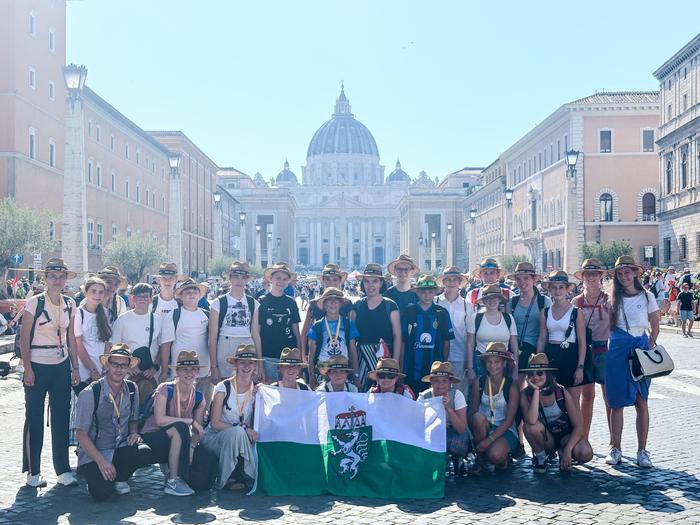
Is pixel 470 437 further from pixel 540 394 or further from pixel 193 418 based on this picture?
pixel 193 418

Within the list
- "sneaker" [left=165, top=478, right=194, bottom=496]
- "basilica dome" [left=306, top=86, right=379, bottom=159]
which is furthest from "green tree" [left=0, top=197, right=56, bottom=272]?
"basilica dome" [left=306, top=86, right=379, bottom=159]

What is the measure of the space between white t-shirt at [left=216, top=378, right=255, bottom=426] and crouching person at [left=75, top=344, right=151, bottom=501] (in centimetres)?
70

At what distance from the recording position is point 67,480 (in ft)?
23.1

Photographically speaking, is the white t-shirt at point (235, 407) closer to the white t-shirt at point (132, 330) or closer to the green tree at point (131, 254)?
the white t-shirt at point (132, 330)

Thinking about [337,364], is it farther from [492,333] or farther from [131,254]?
[131,254]

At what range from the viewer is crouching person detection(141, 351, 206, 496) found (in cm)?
686

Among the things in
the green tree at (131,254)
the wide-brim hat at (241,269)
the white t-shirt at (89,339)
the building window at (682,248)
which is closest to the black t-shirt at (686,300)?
the wide-brim hat at (241,269)

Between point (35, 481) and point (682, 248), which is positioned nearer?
point (35, 481)

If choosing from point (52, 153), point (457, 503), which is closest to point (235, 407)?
point (457, 503)

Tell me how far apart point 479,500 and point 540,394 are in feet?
4.34

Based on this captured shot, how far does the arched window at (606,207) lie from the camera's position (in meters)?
50.9

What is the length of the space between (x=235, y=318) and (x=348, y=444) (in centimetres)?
191

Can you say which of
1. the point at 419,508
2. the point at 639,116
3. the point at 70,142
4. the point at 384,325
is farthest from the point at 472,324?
the point at 639,116

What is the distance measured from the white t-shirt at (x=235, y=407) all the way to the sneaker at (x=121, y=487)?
0.94 m
